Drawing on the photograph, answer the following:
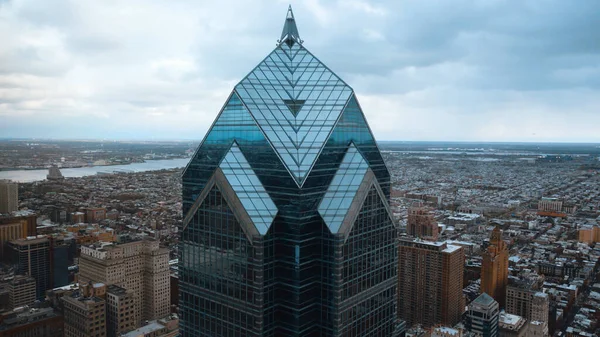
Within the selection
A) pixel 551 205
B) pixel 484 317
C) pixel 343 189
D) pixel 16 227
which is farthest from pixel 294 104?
pixel 551 205

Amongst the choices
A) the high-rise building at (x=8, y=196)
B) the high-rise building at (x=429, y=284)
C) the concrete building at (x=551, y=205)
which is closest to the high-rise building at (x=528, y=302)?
the high-rise building at (x=429, y=284)

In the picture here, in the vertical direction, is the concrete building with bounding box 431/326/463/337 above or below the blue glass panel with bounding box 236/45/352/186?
below

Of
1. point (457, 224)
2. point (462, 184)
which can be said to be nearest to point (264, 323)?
point (457, 224)

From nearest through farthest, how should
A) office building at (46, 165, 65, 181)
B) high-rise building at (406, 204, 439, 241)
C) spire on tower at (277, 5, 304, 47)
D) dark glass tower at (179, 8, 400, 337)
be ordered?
dark glass tower at (179, 8, 400, 337) → spire on tower at (277, 5, 304, 47) → office building at (46, 165, 65, 181) → high-rise building at (406, 204, 439, 241)

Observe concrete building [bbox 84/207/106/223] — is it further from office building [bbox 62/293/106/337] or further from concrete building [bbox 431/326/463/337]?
concrete building [bbox 431/326/463/337]

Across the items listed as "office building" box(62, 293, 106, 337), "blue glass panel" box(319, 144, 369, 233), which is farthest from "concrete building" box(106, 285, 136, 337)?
"blue glass panel" box(319, 144, 369, 233)

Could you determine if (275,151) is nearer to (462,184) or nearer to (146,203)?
(146,203)
